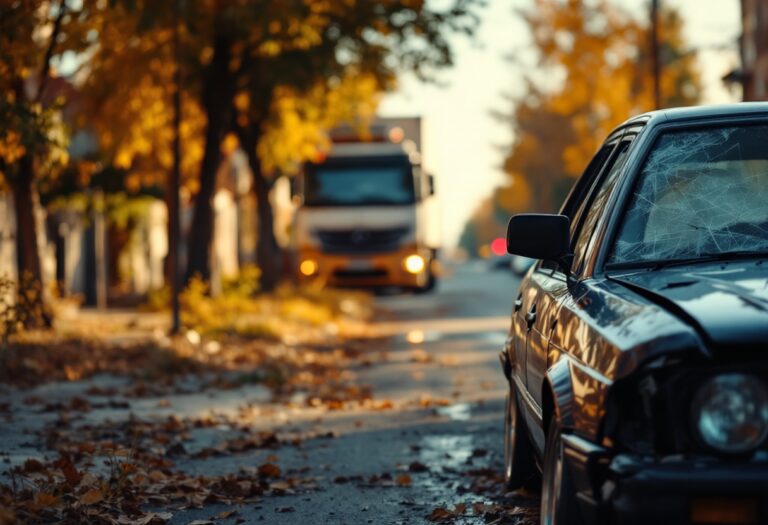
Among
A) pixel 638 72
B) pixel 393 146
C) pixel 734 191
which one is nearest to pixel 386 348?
pixel 393 146

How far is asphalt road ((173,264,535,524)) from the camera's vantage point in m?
7.50

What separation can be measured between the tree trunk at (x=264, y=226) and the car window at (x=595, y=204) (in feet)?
82.4

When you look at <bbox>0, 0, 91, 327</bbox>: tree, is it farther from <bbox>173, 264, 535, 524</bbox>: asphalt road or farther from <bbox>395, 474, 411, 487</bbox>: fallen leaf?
<bbox>395, 474, 411, 487</bbox>: fallen leaf

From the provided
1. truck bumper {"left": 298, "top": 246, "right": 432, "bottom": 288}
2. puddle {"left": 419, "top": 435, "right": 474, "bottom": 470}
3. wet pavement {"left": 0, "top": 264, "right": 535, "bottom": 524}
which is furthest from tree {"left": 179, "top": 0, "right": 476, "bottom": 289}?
puddle {"left": 419, "top": 435, "right": 474, "bottom": 470}

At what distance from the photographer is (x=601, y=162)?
22.6ft

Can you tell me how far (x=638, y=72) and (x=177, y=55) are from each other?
24542mm

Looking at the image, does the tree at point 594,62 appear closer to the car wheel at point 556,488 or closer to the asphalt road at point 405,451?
the asphalt road at point 405,451

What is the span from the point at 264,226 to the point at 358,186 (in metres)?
3.81

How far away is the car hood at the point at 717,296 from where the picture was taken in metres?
4.07

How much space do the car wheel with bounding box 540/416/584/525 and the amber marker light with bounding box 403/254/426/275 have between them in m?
24.8

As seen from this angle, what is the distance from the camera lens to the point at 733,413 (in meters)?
4.06

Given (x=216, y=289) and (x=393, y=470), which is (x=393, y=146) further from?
(x=393, y=470)

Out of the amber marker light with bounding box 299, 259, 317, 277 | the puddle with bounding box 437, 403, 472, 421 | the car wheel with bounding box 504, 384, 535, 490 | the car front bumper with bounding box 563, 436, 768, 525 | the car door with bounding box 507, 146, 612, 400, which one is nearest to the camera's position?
the car front bumper with bounding box 563, 436, 768, 525

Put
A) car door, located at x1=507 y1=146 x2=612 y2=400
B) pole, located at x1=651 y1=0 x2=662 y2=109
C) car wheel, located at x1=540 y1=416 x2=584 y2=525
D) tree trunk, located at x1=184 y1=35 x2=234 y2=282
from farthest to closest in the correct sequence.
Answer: pole, located at x1=651 y1=0 x2=662 y2=109 → tree trunk, located at x1=184 y1=35 x2=234 y2=282 → car door, located at x1=507 y1=146 x2=612 y2=400 → car wheel, located at x1=540 y1=416 x2=584 y2=525
